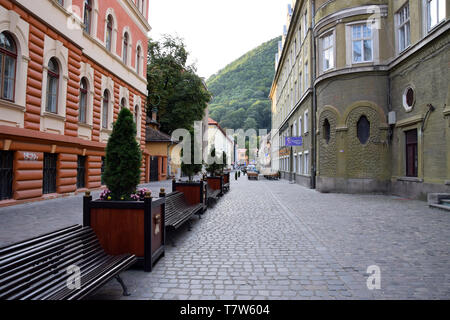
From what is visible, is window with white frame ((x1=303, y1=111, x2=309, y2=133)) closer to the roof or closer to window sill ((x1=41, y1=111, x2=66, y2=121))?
the roof

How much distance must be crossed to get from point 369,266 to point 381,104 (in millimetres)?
14200

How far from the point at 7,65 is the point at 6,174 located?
3.87 meters

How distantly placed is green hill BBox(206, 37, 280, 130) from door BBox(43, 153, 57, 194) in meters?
53.8

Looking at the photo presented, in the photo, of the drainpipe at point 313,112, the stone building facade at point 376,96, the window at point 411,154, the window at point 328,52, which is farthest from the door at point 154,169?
the window at point 411,154

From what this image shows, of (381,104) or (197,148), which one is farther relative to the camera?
(381,104)

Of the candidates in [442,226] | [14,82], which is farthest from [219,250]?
[14,82]

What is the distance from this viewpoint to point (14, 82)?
10820 mm

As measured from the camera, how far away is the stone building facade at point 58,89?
10578 millimetres

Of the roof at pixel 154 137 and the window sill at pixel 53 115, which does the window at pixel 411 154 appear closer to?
the window sill at pixel 53 115

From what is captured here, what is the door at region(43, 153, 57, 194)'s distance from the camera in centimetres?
1248

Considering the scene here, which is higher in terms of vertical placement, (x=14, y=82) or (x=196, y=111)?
(x=196, y=111)

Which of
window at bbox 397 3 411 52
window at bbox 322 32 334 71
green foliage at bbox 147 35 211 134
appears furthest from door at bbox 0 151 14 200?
green foliage at bbox 147 35 211 134

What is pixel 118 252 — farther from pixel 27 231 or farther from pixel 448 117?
pixel 448 117

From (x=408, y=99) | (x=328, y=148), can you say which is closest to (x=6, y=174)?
(x=328, y=148)
